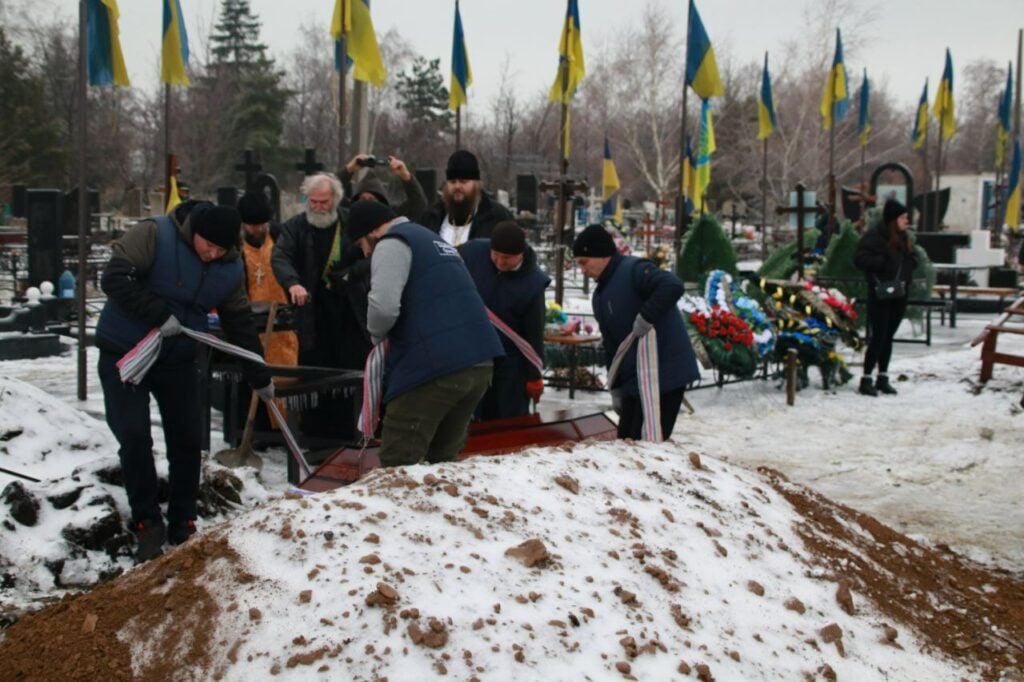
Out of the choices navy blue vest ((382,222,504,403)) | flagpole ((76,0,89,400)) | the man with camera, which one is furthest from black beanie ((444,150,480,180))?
flagpole ((76,0,89,400))

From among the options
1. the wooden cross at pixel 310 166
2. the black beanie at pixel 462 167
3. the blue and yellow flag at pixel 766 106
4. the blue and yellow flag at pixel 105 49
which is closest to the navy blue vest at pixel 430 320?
the black beanie at pixel 462 167

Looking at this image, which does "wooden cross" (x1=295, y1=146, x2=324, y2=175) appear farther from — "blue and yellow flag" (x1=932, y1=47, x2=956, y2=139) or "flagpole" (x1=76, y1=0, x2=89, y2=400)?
"blue and yellow flag" (x1=932, y1=47, x2=956, y2=139)

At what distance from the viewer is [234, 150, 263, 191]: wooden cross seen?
36.4 feet

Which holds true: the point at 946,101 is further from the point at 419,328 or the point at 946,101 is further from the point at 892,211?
the point at 419,328

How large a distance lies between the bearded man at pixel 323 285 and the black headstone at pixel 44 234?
9.57 meters

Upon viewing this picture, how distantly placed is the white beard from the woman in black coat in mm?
5314

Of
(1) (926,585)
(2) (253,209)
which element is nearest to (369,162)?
(2) (253,209)

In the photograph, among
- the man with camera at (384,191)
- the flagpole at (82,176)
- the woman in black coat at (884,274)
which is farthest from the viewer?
the woman in black coat at (884,274)

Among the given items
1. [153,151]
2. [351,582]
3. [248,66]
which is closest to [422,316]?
[351,582]

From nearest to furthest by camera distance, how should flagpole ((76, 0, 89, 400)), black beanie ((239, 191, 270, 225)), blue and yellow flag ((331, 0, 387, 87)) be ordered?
1. black beanie ((239, 191, 270, 225))
2. flagpole ((76, 0, 89, 400))
3. blue and yellow flag ((331, 0, 387, 87))

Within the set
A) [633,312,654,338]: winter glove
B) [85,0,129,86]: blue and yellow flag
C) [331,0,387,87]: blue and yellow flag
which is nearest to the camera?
[633,312,654,338]: winter glove

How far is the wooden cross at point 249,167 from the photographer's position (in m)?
11.1

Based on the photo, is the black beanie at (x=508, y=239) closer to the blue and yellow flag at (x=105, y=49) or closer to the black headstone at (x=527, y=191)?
the blue and yellow flag at (x=105, y=49)

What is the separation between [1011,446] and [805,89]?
39.3 metres
